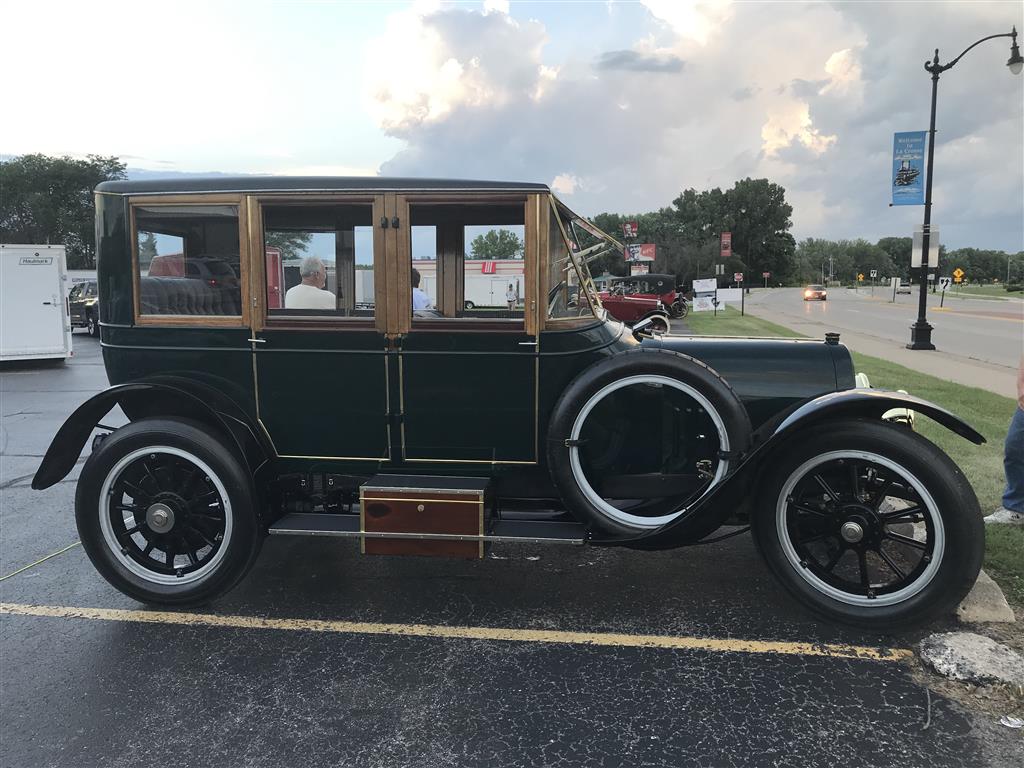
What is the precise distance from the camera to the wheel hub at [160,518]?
3584mm

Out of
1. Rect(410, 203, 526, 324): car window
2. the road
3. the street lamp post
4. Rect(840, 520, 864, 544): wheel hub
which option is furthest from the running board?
the street lamp post

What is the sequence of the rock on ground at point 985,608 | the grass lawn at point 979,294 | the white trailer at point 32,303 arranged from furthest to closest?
the grass lawn at point 979,294 → the white trailer at point 32,303 → the rock on ground at point 985,608

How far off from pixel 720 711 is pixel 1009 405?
831 cm

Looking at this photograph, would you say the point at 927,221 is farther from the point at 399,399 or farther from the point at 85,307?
the point at 85,307

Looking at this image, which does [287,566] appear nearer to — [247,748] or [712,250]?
[247,748]

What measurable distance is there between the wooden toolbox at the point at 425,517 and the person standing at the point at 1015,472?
3465 millimetres

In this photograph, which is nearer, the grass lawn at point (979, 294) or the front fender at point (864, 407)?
the front fender at point (864, 407)

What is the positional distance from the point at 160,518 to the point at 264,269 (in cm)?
142

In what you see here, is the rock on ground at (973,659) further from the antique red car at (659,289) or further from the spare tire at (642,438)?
the antique red car at (659,289)

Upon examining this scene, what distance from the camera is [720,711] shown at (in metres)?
2.72

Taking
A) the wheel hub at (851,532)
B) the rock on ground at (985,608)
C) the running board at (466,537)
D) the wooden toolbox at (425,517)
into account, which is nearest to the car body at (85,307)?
the running board at (466,537)

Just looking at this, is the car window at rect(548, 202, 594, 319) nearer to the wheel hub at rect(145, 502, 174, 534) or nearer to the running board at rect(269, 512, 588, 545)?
the running board at rect(269, 512, 588, 545)

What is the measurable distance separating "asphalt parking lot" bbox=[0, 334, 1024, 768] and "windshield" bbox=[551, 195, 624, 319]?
172 cm

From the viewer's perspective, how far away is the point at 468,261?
12.8ft
